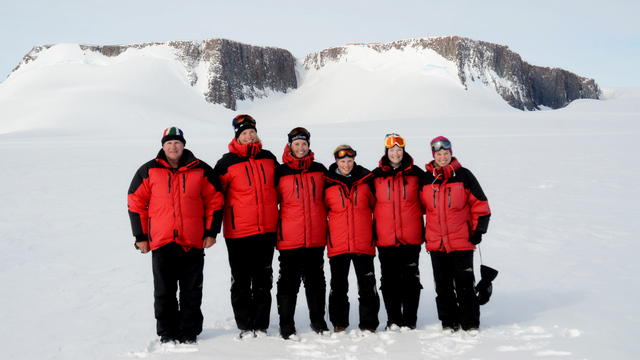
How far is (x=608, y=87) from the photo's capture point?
111 metres

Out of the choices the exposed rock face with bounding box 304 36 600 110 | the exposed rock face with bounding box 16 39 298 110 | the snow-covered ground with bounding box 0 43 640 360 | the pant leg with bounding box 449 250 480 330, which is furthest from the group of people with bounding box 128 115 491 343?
the exposed rock face with bounding box 304 36 600 110

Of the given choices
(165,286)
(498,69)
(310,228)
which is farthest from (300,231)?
(498,69)

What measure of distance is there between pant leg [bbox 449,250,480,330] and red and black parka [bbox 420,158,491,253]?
0.09 m

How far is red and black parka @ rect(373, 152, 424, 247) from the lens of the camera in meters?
3.73

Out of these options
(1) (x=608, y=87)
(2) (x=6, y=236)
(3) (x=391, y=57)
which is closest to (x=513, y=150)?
(2) (x=6, y=236)

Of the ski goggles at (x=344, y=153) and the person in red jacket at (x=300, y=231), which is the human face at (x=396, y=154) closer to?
the ski goggles at (x=344, y=153)

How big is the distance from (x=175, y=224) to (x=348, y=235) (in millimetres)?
1373

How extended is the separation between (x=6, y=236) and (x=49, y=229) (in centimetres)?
56

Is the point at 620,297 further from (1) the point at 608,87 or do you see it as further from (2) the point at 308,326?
(1) the point at 608,87

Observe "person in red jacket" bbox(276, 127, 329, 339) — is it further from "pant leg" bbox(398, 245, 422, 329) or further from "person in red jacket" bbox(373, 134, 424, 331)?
"pant leg" bbox(398, 245, 422, 329)

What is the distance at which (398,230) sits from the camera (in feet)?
12.2

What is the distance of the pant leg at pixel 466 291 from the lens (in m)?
3.56

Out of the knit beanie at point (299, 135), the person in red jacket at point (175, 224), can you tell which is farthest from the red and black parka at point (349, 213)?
the person in red jacket at point (175, 224)

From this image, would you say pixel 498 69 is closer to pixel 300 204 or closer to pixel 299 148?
pixel 299 148
